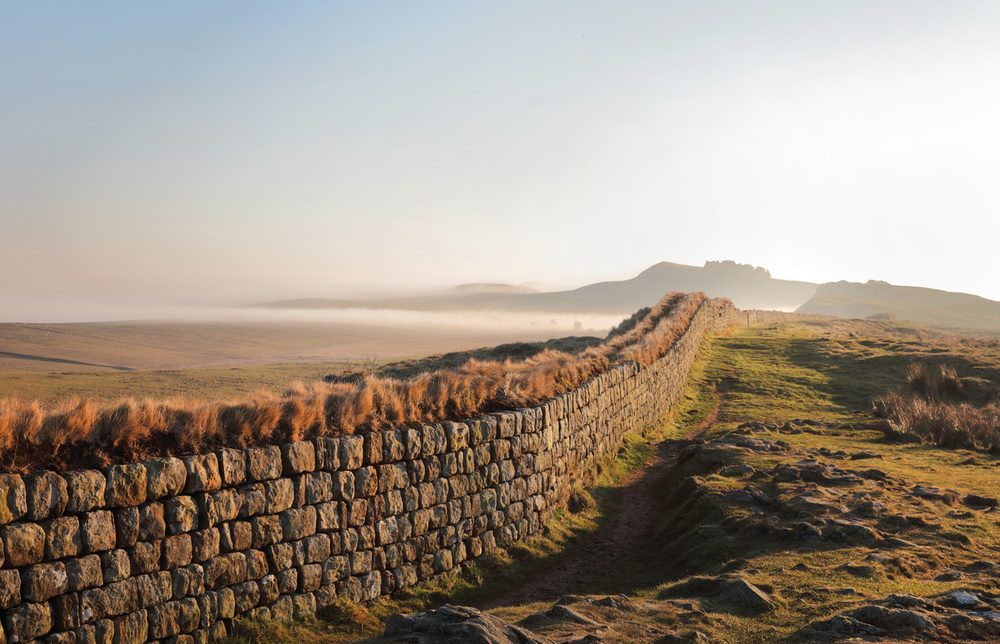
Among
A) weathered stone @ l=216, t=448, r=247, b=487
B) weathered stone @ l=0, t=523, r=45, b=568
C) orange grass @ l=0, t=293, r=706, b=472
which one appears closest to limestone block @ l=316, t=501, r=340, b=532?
orange grass @ l=0, t=293, r=706, b=472

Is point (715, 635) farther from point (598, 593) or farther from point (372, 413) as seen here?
point (372, 413)

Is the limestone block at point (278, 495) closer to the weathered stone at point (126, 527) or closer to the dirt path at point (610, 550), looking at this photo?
the weathered stone at point (126, 527)

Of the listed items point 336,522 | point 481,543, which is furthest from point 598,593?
point 336,522

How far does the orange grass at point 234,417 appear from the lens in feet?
23.5

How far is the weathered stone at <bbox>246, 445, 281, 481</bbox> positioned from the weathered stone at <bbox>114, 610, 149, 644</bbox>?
5.90ft

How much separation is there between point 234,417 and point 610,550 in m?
7.59

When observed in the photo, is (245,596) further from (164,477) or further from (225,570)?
(164,477)

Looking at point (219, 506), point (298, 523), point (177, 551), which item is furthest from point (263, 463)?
point (177, 551)

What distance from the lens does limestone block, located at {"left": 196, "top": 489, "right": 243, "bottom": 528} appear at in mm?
7742

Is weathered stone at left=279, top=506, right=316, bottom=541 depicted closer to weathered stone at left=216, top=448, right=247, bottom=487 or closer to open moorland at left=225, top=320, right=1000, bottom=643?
weathered stone at left=216, top=448, right=247, bottom=487

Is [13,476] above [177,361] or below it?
above

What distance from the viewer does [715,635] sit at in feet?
25.6

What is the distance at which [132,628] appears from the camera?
7027 millimetres

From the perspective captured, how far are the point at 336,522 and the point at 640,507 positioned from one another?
837cm
